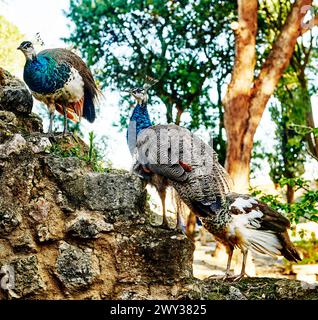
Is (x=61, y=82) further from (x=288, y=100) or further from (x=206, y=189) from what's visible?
(x=288, y=100)

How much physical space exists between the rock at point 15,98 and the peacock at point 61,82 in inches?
4.2

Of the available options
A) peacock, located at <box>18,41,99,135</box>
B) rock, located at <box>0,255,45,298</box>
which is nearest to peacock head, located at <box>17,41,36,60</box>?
peacock, located at <box>18,41,99,135</box>

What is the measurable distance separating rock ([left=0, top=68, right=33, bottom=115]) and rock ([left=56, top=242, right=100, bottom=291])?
97cm

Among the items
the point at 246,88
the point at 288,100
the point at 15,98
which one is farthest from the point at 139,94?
the point at 288,100

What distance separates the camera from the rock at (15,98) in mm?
3260

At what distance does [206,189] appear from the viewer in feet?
9.45

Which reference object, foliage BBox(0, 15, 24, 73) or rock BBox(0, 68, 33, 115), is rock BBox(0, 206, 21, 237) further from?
foliage BBox(0, 15, 24, 73)

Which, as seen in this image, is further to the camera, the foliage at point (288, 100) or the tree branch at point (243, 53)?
A: the foliage at point (288, 100)

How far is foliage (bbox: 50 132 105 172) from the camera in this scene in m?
3.00

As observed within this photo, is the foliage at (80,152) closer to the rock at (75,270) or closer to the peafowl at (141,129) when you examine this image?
the peafowl at (141,129)

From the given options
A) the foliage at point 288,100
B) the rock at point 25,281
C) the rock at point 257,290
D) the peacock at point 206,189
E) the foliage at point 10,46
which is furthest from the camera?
the foliage at point 288,100

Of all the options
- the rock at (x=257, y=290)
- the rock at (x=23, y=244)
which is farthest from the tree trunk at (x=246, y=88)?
the rock at (x=23, y=244)

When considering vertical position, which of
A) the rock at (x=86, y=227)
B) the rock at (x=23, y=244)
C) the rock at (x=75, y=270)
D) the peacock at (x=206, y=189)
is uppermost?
the peacock at (x=206, y=189)
